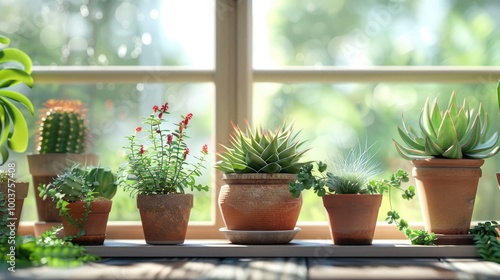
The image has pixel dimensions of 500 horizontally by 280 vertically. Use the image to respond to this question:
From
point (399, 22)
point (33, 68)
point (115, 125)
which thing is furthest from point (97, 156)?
Result: point (399, 22)

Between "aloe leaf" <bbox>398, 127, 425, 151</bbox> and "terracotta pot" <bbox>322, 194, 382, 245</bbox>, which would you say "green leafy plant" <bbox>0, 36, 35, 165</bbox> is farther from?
"aloe leaf" <bbox>398, 127, 425, 151</bbox>

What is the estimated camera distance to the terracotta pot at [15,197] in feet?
9.27

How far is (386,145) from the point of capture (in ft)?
10.1

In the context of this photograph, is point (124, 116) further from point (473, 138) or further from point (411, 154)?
point (473, 138)

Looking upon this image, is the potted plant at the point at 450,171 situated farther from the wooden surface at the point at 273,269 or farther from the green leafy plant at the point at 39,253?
the green leafy plant at the point at 39,253

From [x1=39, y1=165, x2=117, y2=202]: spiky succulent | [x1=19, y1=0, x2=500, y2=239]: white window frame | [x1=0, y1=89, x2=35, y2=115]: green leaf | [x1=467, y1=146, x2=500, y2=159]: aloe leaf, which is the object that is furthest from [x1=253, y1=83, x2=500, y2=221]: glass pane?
[x1=0, y1=89, x2=35, y2=115]: green leaf

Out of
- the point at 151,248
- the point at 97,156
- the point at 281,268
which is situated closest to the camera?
the point at 281,268

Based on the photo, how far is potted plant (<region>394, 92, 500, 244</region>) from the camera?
2701 mm

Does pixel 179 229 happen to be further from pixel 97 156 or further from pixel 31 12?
pixel 31 12

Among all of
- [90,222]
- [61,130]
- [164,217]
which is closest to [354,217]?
[164,217]

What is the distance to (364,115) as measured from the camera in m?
3.07

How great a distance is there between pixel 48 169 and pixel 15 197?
0.61ft

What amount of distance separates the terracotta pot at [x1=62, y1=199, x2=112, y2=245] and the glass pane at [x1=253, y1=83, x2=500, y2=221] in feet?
2.38

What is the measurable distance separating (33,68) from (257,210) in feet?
3.78
